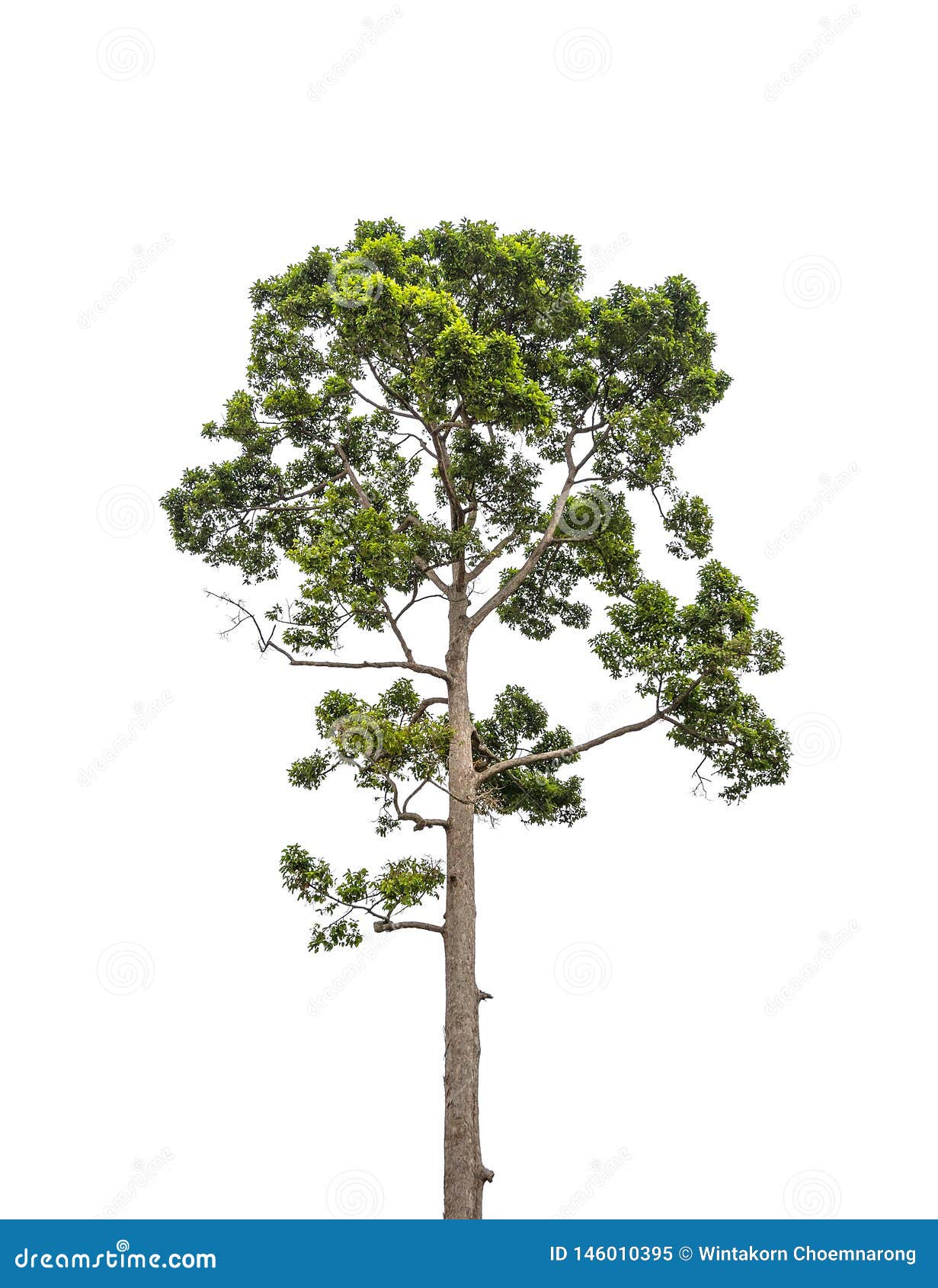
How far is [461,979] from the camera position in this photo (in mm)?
9156

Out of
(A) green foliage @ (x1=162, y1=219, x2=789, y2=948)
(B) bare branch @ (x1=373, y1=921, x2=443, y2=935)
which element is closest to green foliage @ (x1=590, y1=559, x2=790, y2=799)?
(A) green foliage @ (x1=162, y1=219, x2=789, y2=948)

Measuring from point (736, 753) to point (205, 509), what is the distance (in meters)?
6.30

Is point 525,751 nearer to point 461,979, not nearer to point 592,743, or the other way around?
point 592,743

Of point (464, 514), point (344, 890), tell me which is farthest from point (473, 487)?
point (344, 890)

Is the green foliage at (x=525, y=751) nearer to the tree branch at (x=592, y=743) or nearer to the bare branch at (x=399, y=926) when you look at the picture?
A: the tree branch at (x=592, y=743)

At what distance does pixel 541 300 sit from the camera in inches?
407

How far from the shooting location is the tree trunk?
28.0 ft

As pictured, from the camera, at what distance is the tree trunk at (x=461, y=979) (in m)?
8.52

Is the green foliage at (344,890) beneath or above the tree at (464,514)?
beneath

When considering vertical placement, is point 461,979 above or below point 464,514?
below

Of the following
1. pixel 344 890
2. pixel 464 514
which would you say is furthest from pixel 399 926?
pixel 464 514

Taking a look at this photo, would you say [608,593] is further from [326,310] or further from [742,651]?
[326,310]

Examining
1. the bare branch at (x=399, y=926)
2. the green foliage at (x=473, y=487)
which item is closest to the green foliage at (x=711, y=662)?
the green foliage at (x=473, y=487)

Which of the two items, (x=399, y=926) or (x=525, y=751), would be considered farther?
(x=525, y=751)
